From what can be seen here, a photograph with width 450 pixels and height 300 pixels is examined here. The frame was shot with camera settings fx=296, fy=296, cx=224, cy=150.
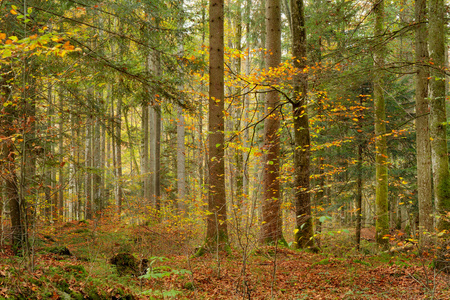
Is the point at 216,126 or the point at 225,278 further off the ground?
the point at 216,126

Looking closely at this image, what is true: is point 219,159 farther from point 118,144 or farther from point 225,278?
point 118,144

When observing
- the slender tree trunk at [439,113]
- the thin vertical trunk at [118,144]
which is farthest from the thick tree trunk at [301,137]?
the thin vertical trunk at [118,144]

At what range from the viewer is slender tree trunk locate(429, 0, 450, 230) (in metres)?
5.61

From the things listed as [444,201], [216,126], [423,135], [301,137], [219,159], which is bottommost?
[444,201]

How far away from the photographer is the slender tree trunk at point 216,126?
21.9ft

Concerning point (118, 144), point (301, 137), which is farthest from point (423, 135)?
point (118, 144)

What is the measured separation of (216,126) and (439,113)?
453 centimetres

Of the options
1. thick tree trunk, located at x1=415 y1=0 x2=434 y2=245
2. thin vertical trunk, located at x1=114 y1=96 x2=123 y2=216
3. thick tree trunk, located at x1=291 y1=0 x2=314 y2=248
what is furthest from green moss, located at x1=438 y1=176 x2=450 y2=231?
thin vertical trunk, located at x1=114 y1=96 x2=123 y2=216

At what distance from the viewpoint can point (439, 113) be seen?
5801mm

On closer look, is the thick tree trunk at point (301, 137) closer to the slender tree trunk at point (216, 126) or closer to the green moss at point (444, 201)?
the slender tree trunk at point (216, 126)

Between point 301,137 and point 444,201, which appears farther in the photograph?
point 301,137

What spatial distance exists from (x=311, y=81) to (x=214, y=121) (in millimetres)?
2371

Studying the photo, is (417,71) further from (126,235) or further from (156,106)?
(126,235)

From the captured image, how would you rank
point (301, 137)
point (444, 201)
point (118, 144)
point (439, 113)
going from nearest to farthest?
point (444, 201) < point (439, 113) < point (301, 137) < point (118, 144)
